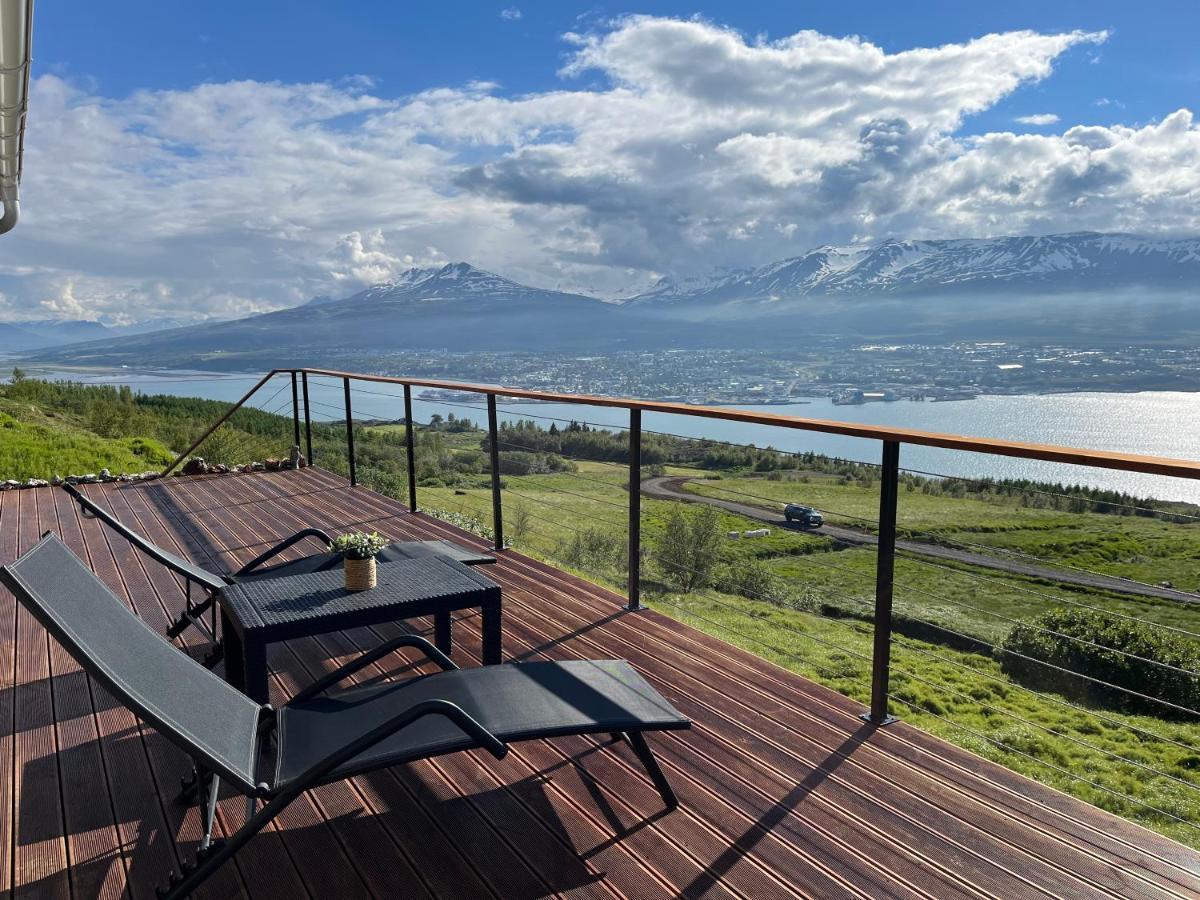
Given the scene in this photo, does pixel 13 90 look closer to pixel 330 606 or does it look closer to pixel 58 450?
pixel 330 606

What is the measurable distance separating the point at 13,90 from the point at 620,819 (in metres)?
5.20

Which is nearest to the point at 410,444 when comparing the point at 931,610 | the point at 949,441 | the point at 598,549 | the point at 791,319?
the point at 949,441

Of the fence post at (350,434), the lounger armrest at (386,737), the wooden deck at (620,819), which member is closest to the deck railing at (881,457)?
the wooden deck at (620,819)

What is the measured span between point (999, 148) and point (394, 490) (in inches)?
6141

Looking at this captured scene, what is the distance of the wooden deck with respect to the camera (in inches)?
68.3

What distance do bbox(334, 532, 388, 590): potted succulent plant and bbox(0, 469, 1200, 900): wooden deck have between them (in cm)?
41

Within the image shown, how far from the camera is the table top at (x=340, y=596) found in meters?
2.49

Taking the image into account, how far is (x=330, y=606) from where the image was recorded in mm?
2582

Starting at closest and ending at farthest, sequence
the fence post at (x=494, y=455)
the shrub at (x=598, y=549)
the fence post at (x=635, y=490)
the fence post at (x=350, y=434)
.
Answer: the fence post at (x=635, y=490) < the fence post at (x=494, y=455) < the fence post at (x=350, y=434) < the shrub at (x=598, y=549)

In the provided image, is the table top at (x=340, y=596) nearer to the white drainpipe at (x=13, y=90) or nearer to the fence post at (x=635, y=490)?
the fence post at (x=635, y=490)

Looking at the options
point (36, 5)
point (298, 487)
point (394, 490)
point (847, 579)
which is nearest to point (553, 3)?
point (394, 490)

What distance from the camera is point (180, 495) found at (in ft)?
21.9

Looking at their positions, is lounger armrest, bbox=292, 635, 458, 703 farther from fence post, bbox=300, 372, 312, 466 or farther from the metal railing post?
the metal railing post

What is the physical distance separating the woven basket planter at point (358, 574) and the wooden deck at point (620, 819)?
1.31 feet
